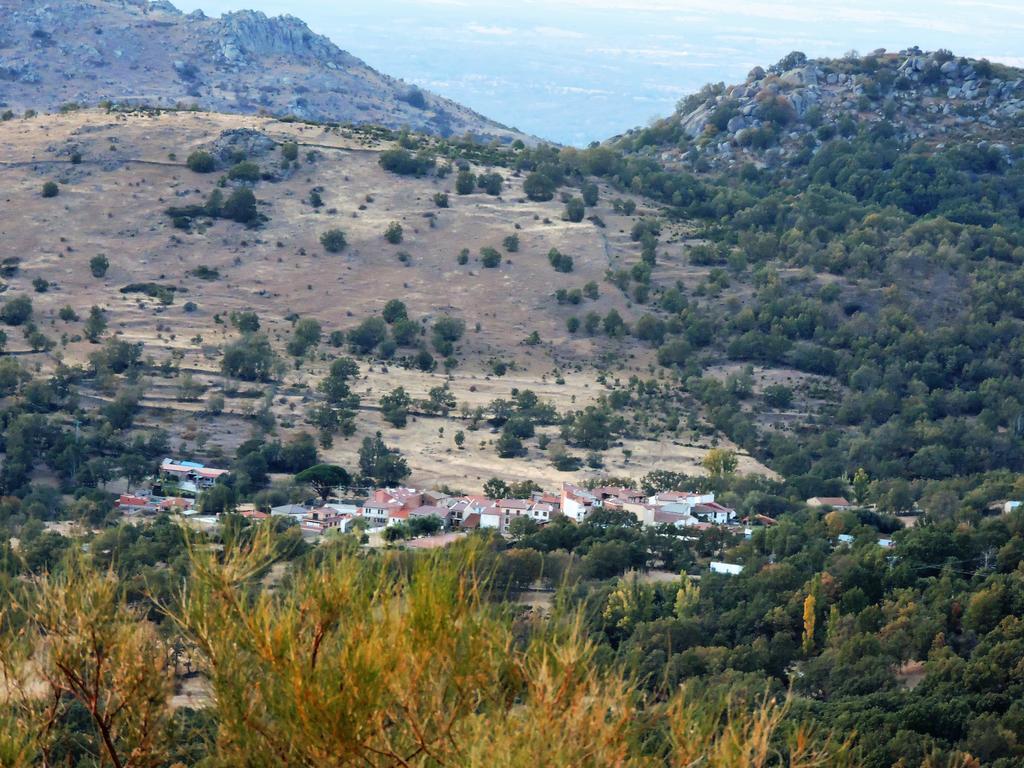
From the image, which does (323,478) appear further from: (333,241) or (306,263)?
(333,241)

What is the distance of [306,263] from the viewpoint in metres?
56.3

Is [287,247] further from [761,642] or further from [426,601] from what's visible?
[426,601]

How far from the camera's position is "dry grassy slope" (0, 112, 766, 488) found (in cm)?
4447

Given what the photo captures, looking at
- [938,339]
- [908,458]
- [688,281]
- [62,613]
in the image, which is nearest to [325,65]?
[688,281]

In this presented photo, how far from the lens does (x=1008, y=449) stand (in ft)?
149

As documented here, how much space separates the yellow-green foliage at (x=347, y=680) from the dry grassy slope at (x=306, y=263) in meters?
32.2

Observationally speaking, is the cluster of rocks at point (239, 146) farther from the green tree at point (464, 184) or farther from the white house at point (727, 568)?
the white house at point (727, 568)

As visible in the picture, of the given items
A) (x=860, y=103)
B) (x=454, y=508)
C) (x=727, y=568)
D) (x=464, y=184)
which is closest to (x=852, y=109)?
(x=860, y=103)

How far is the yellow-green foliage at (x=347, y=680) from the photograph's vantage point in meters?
7.57

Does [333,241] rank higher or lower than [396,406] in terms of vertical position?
higher

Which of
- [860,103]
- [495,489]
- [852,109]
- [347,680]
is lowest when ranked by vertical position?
[495,489]

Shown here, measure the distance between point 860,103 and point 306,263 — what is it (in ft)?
110

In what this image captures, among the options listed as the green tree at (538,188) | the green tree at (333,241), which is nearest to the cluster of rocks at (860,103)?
the green tree at (538,188)

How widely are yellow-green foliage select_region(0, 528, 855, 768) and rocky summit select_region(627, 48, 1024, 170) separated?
224ft
